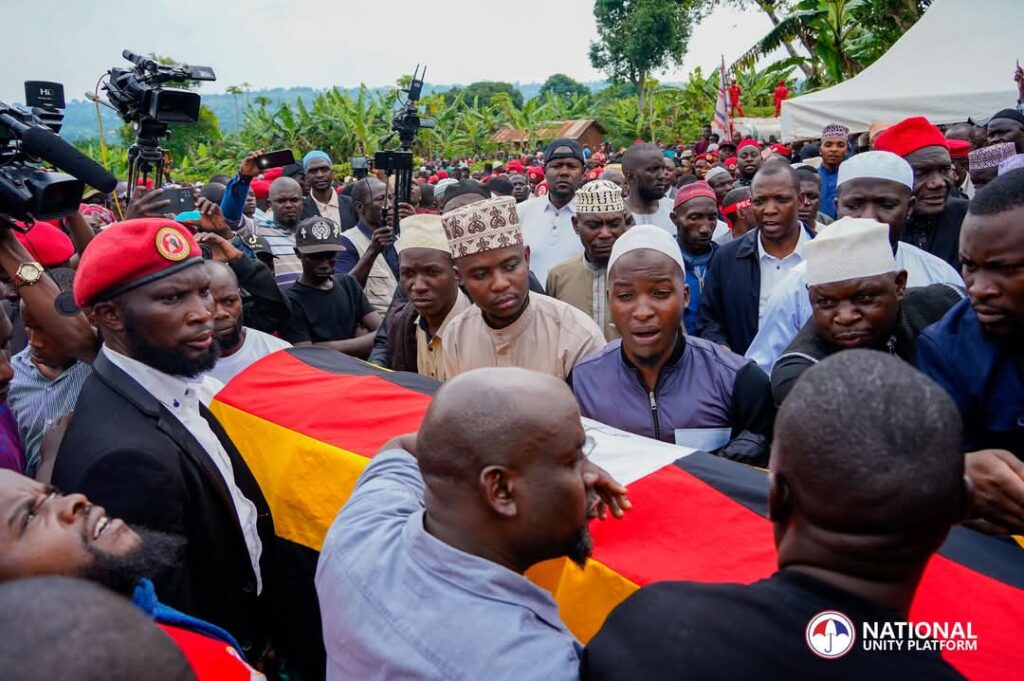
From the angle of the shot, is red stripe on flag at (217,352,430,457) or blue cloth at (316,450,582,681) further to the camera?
red stripe on flag at (217,352,430,457)

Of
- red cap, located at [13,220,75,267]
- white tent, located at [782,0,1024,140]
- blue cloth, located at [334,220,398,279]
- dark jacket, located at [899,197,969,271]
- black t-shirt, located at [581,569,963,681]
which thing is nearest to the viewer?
black t-shirt, located at [581,569,963,681]

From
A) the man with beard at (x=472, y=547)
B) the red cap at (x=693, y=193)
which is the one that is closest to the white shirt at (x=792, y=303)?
the red cap at (x=693, y=193)

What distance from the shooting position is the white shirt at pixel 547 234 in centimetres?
598

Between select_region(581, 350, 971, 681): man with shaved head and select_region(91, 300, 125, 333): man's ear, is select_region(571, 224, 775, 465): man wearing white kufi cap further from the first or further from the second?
select_region(91, 300, 125, 333): man's ear

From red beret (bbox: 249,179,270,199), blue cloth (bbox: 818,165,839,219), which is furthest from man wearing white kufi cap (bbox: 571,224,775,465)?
red beret (bbox: 249,179,270,199)

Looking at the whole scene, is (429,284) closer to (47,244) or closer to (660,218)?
(47,244)

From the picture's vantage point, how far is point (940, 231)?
4520mm

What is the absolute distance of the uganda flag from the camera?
1537mm

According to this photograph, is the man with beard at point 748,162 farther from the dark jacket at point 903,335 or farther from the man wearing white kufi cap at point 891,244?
the dark jacket at point 903,335

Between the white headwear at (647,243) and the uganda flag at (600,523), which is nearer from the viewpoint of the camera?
the uganda flag at (600,523)

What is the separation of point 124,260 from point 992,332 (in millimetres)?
2545

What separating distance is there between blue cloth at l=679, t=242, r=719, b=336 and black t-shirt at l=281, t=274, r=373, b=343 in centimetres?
214

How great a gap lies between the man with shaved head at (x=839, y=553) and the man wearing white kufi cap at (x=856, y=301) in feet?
4.40

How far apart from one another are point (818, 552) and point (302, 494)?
193cm
